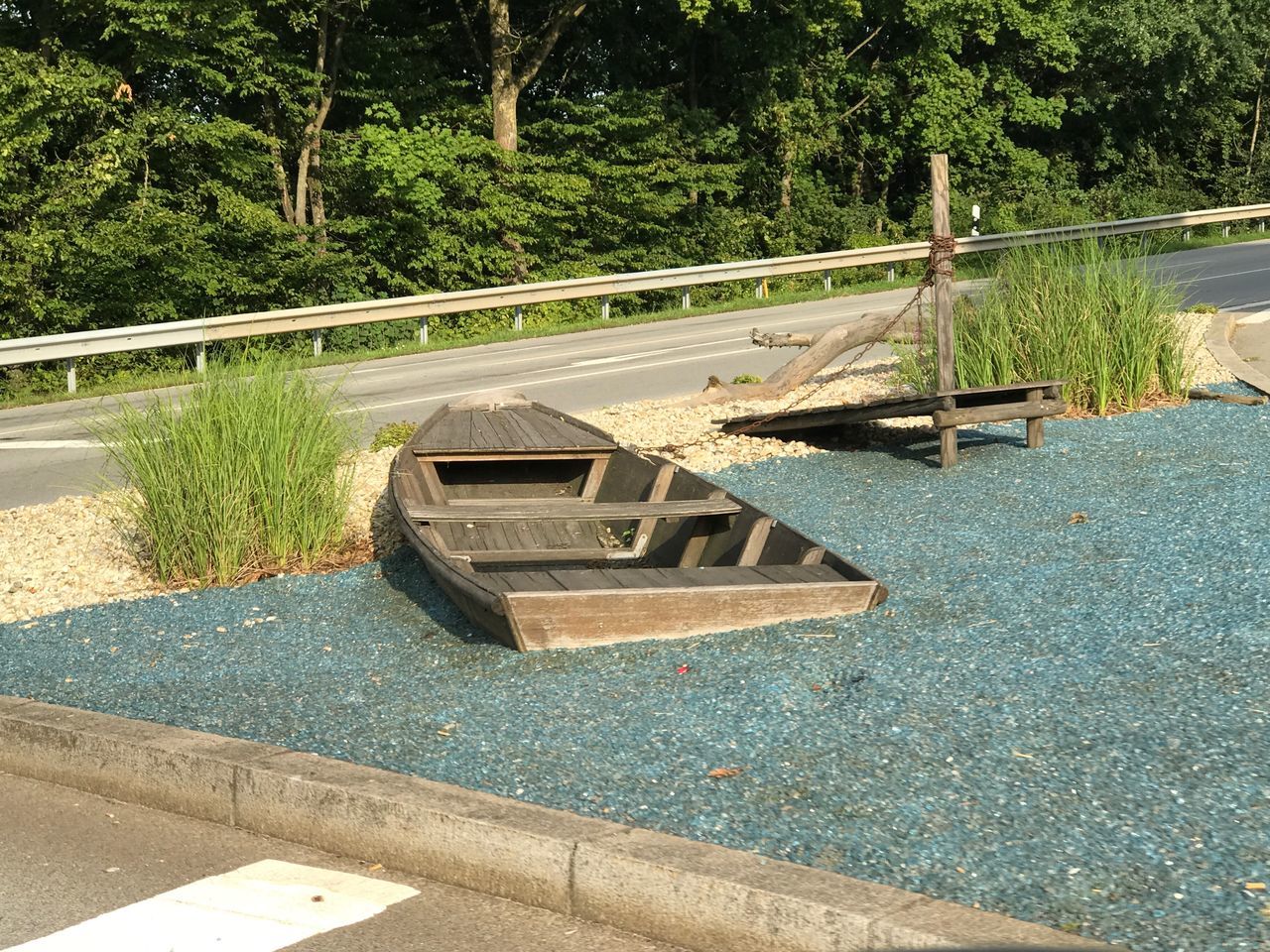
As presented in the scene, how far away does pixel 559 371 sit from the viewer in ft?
52.9

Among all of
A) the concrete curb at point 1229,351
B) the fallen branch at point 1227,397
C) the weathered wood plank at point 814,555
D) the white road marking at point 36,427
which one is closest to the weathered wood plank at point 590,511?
the weathered wood plank at point 814,555

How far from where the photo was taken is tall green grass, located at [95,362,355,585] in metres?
7.16

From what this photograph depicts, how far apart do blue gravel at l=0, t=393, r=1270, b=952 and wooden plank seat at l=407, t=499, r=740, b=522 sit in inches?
14.8

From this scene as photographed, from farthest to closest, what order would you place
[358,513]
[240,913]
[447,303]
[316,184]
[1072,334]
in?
[316,184]
[447,303]
[1072,334]
[358,513]
[240,913]

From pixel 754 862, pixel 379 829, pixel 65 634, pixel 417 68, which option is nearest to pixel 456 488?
pixel 65 634

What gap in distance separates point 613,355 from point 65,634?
38.2ft

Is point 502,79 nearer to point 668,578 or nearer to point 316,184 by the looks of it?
point 316,184

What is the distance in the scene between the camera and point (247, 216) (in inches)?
906

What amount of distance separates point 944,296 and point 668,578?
404cm

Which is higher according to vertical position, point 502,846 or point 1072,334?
point 1072,334

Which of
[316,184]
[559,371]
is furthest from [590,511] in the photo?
[316,184]

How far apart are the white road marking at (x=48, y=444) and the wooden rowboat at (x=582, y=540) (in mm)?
4700

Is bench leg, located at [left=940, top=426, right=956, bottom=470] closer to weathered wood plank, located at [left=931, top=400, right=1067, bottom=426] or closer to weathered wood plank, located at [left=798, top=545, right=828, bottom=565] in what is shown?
weathered wood plank, located at [left=931, top=400, right=1067, bottom=426]

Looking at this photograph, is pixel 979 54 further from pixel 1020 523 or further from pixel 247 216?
pixel 1020 523
